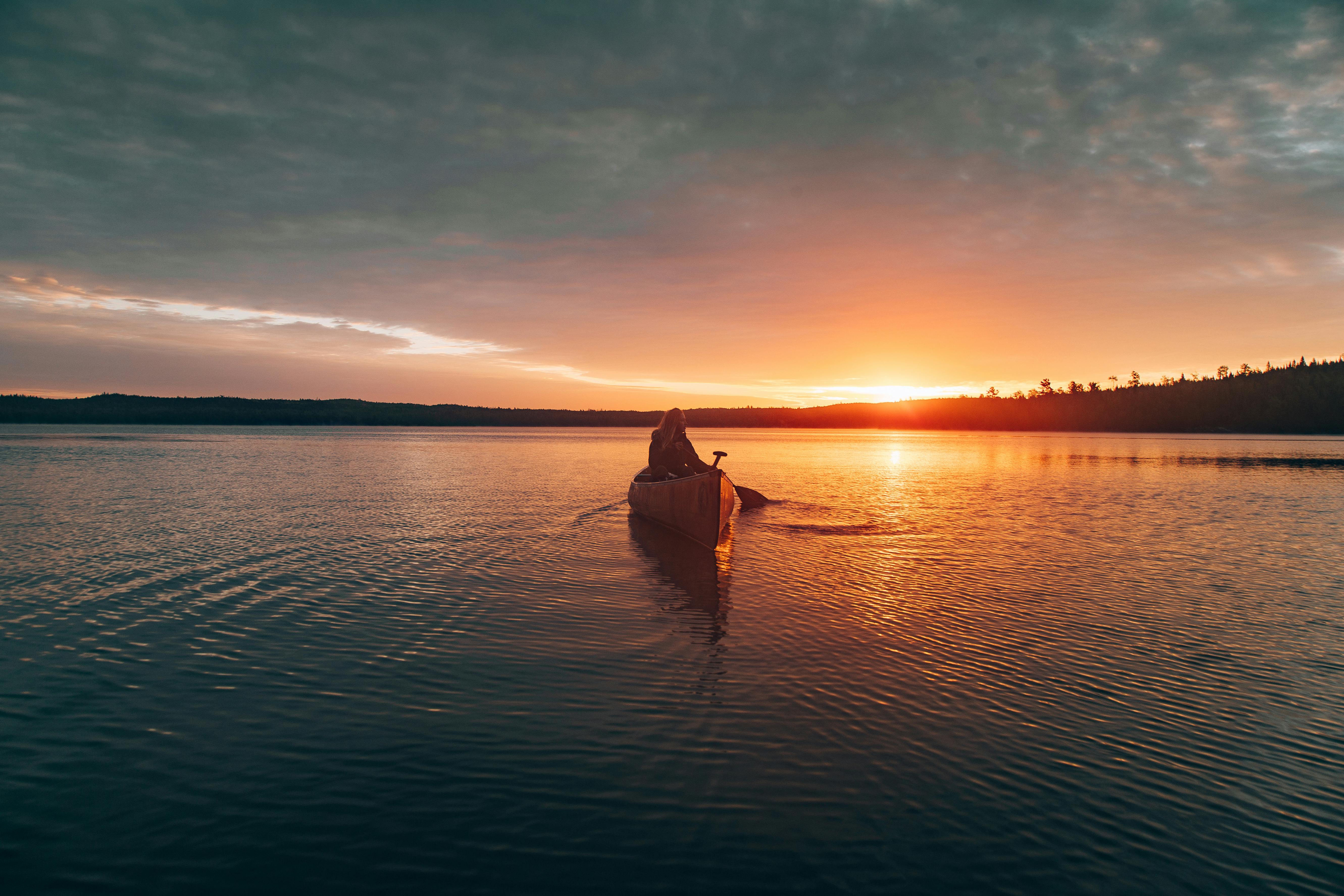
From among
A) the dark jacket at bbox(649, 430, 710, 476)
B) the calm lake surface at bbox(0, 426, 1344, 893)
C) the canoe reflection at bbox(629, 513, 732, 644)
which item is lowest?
the canoe reflection at bbox(629, 513, 732, 644)

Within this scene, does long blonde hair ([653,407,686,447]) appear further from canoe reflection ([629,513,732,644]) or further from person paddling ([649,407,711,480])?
canoe reflection ([629,513,732,644])

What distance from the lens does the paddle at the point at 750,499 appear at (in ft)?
91.1

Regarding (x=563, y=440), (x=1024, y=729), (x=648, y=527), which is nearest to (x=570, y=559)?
(x=648, y=527)

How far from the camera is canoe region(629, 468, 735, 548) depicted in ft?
60.2

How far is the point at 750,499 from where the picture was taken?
28.3 meters

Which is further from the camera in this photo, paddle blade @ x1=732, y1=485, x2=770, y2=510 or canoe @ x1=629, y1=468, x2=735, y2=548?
paddle blade @ x1=732, y1=485, x2=770, y2=510

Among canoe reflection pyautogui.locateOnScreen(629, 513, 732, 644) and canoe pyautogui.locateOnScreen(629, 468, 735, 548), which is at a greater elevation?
canoe pyautogui.locateOnScreen(629, 468, 735, 548)

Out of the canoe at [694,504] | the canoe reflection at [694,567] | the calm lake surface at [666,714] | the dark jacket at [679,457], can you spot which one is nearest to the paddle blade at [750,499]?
the canoe reflection at [694,567]

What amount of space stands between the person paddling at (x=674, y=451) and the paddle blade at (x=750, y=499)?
551cm

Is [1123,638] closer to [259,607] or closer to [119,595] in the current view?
[259,607]

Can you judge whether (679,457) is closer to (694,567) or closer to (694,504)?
(694,504)

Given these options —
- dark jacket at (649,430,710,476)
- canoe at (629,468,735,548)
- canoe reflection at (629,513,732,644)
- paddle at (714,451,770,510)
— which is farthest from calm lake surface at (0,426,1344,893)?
paddle at (714,451,770,510)

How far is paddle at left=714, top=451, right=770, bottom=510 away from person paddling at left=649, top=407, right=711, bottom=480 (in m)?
5.23

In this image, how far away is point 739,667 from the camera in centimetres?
874
